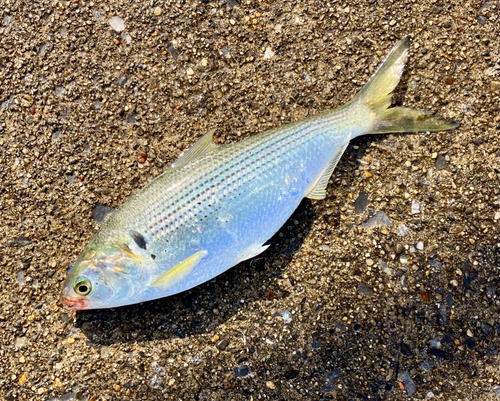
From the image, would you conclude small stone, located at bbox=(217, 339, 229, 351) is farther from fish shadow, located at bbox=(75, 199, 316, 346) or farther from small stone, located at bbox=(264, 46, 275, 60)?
small stone, located at bbox=(264, 46, 275, 60)

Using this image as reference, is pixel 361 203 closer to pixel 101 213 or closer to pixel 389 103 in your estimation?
pixel 389 103

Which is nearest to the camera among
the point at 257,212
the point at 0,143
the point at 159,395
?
the point at 257,212

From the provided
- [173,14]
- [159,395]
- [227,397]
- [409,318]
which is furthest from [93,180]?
[409,318]

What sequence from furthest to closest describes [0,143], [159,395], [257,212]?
[0,143] < [159,395] < [257,212]

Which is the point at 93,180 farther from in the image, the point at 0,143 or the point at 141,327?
the point at 141,327

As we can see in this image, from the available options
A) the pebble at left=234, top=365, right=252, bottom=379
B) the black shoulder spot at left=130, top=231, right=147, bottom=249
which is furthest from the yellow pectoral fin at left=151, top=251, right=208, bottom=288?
the pebble at left=234, top=365, right=252, bottom=379

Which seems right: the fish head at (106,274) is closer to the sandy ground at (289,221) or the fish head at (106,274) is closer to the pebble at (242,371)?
the sandy ground at (289,221)

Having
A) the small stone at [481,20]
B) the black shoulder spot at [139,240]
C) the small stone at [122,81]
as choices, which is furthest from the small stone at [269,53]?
the black shoulder spot at [139,240]

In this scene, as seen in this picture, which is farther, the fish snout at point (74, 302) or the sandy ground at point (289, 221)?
the sandy ground at point (289, 221)
